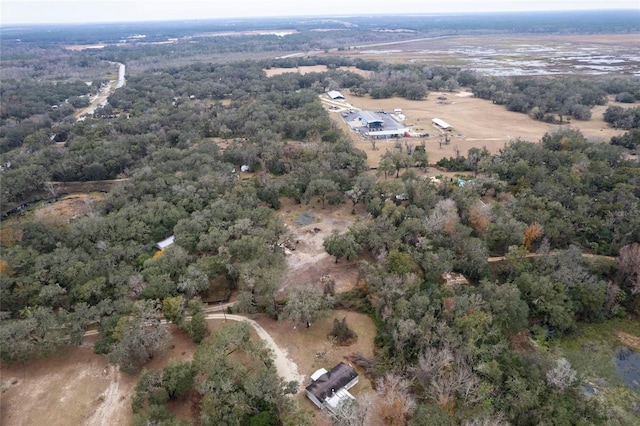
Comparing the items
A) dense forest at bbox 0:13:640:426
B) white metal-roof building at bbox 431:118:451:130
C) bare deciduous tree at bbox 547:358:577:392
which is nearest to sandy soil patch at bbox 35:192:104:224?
dense forest at bbox 0:13:640:426

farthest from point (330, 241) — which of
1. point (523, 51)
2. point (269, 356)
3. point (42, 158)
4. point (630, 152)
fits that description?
point (523, 51)

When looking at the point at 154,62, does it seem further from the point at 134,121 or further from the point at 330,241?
the point at 330,241

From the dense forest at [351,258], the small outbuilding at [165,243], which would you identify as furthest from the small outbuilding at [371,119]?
the small outbuilding at [165,243]

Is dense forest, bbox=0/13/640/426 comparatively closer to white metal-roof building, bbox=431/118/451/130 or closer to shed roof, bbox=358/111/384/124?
shed roof, bbox=358/111/384/124

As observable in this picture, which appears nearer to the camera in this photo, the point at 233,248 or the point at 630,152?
the point at 233,248

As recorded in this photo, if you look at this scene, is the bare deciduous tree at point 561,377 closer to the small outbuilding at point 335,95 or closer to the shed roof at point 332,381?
the shed roof at point 332,381

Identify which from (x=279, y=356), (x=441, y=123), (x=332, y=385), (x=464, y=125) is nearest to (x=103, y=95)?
(x=441, y=123)

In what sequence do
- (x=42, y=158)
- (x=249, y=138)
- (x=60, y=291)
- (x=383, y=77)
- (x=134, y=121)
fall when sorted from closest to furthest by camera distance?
1. (x=60, y=291)
2. (x=42, y=158)
3. (x=249, y=138)
4. (x=134, y=121)
5. (x=383, y=77)

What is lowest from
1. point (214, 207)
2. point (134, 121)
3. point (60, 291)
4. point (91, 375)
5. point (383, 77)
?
point (91, 375)
